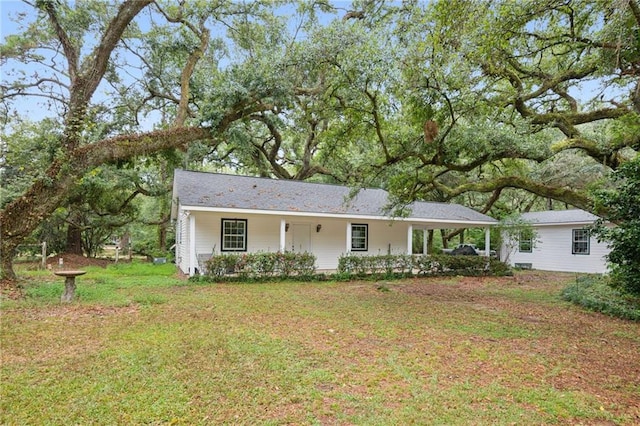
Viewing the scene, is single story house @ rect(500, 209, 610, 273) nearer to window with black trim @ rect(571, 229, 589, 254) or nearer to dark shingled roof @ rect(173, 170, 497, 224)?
window with black trim @ rect(571, 229, 589, 254)

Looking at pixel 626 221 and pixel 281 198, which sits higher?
pixel 281 198

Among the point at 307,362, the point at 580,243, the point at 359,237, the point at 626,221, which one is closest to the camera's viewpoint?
the point at 307,362

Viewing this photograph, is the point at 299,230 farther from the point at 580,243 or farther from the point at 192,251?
the point at 580,243

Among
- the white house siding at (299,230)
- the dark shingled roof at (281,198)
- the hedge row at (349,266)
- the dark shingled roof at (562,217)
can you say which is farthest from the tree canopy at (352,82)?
the white house siding at (299,230)

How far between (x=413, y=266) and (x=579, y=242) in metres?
8.74

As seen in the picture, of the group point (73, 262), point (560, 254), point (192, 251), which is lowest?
point (73, 262)

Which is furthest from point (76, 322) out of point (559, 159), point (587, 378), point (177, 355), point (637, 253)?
point (559, 159)

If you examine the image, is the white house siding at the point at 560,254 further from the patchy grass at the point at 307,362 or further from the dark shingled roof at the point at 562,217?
the patchy grass at the point at 307,362

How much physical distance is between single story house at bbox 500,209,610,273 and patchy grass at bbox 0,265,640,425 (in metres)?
9.85

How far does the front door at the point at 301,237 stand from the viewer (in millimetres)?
14906

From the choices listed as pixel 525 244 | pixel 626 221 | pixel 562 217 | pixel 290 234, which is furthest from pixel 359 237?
pixel 562 217

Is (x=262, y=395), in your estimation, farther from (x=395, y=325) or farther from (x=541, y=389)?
(x=395, y=325)

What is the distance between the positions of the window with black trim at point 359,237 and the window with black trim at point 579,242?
9.98 metres

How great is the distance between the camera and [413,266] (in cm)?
1430
